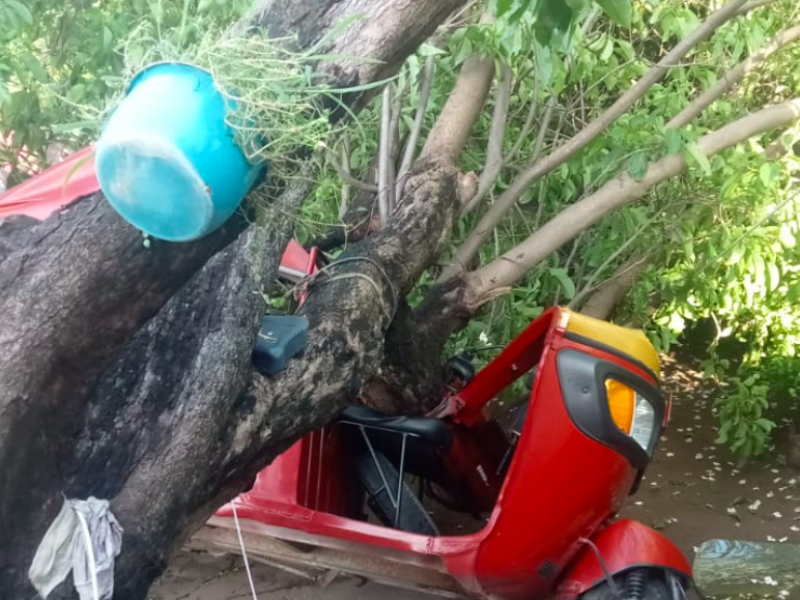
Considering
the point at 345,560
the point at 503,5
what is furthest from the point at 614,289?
the point at 503,5

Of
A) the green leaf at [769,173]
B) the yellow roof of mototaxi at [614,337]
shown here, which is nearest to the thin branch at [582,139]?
the green leaf at [769,173]

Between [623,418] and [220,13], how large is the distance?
1.89 m

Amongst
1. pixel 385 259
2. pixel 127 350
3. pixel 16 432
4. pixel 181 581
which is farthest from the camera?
pixel 181 581

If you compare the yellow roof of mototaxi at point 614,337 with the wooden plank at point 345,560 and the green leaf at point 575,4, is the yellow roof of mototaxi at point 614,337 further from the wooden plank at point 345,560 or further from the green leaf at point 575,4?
the green leaf at point 575,4

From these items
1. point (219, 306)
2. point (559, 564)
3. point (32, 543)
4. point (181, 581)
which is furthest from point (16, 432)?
point (181, 581)

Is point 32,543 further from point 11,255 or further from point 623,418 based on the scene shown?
point 623,418

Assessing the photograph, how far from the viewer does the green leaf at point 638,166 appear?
3842mm

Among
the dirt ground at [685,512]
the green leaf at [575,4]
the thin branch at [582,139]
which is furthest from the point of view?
the dirt ground at [685,512]

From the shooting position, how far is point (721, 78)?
172 inches

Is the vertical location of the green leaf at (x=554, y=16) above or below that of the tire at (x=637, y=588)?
above

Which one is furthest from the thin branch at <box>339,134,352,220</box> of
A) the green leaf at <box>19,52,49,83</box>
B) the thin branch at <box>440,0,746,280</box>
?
the green leaf at <box>19,52,49,83</box>

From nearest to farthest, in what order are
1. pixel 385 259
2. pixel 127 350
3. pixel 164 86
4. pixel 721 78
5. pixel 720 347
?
pixel 164 86 < pixel 127 350 < pixel 385 259 < pixel 721 78 < pixel 720 347

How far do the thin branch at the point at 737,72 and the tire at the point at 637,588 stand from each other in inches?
86.5

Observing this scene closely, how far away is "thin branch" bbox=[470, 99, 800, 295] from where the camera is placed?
12.9 ft
